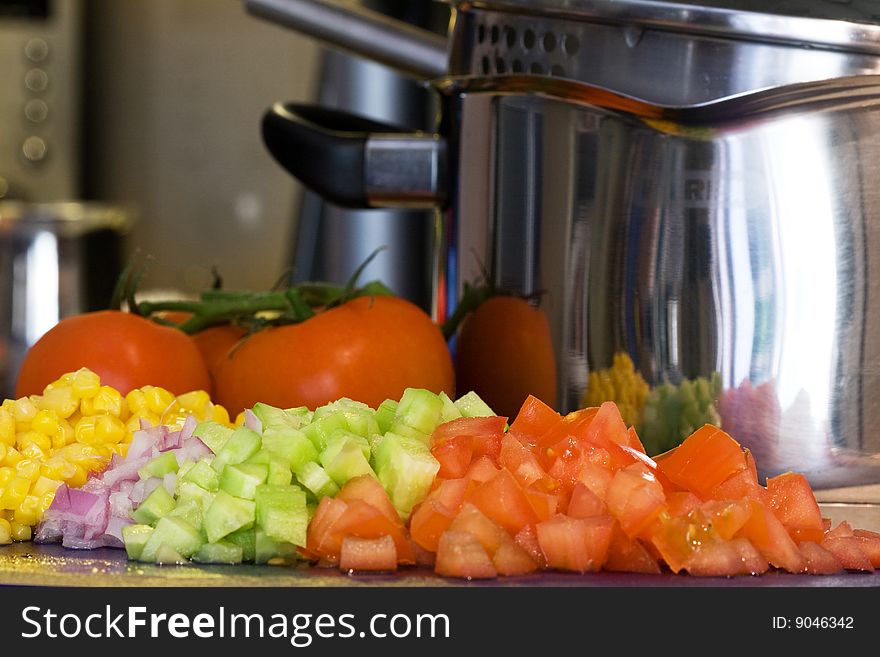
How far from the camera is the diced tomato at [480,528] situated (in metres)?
0.61

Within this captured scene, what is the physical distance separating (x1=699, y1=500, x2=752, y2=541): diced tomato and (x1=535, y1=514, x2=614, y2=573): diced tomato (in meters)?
0.05

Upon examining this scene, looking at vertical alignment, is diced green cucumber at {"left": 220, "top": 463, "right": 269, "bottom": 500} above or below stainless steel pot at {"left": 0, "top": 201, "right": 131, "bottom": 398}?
above

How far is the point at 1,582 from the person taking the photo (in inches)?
22.7

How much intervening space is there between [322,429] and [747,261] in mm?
326

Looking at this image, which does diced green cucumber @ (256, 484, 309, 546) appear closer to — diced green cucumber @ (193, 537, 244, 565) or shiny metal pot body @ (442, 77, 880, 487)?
diced green cucumber @ (193, 537, 244, 565)

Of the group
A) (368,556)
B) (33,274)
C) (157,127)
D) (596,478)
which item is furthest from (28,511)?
(157,127)

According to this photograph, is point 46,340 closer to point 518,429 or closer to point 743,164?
point 518,429

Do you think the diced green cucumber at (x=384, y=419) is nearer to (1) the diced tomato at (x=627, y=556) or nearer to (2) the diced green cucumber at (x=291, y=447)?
(2) the diced green cucumber at (x=291, y=447)

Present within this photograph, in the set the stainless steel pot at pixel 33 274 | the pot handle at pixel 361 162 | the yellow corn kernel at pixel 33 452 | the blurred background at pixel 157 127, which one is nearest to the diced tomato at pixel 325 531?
the yellow corn kernel at pixel 33 452

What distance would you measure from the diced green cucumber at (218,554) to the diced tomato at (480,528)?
0.37 feet

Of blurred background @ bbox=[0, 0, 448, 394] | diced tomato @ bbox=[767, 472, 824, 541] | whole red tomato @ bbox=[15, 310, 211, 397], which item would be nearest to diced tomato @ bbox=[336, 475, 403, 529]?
diced tomato @ bbox=[767, 472, 824, 541]

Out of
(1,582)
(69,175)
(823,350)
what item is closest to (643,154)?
(823,350)

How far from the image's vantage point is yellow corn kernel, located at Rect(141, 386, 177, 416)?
808 mm
